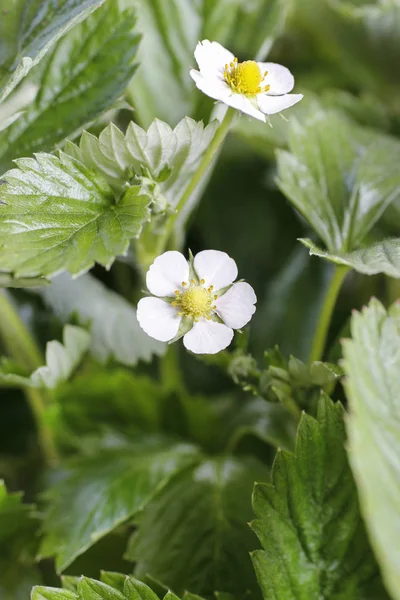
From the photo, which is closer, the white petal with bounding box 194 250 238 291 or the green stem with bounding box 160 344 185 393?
the white petal with bounding box 194 250 238 291

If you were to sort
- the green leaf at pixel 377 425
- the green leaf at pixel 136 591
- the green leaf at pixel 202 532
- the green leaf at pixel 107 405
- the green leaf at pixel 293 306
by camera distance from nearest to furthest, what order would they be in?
the green leaf at pixel 377 425 < the green leaf at pixel 136 591 < the green leaf at pixel 202 532 < the green leaf at pixel 107 405 < the green leaf at pixel 293 306

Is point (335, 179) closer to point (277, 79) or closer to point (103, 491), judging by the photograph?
point (277, 79)

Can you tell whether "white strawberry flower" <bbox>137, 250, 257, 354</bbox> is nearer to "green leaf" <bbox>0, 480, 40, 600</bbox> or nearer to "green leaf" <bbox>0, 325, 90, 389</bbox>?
"green leaf" <bbox>0, 325, 90, 389</bbox>

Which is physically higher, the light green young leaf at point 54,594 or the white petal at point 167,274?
the white petal at point 167,274

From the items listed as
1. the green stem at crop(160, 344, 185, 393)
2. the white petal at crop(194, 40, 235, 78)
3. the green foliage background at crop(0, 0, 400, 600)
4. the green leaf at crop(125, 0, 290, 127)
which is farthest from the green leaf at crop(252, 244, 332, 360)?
the white petal at crop(194, 40, 235, 78)

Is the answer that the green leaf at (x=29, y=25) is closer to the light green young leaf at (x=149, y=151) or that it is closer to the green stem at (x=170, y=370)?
the light green young leaf at (x=149, y=151)

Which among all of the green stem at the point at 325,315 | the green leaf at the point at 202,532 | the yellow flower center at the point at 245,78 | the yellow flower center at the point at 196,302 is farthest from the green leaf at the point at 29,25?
the green leaf at the point at 202,532
